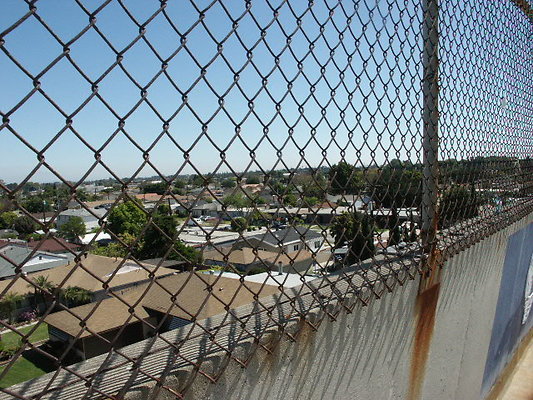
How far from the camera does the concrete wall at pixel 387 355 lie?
4.20ft

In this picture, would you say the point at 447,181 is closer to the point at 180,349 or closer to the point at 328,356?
the point at 328,356

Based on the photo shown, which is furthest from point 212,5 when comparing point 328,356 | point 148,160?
point 328,356

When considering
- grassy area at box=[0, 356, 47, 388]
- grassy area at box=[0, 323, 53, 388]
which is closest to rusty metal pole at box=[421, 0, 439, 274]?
grassy area at box=[0, 323, 53, 388]

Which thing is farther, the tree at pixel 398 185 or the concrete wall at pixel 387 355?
the tree at pixel 398 185

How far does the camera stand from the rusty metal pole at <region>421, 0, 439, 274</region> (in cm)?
212

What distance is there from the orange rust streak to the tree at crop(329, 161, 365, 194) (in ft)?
2.50

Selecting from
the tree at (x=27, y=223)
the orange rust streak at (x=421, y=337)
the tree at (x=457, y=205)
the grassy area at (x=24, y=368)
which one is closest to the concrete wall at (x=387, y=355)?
the orange rust streak at (x=421, y=337)

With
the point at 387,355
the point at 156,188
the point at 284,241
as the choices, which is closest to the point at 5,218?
the point at 156,188

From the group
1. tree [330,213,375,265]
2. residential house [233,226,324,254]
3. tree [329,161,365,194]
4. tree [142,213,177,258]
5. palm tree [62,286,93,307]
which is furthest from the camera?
palm tree [62,286,93,307]

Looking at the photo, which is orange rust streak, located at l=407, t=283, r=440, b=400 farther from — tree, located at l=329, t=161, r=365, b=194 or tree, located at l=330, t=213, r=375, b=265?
tree, located at l=329, t=161, r=365, b=194

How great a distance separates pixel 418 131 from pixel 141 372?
1744 millimetres

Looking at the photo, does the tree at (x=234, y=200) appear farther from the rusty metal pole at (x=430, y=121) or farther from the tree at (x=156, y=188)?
the rusty metal pole at (x=430, y=121)

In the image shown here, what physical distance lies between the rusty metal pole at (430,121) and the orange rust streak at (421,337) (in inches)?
10.1

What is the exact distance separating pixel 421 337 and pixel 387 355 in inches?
13.4
